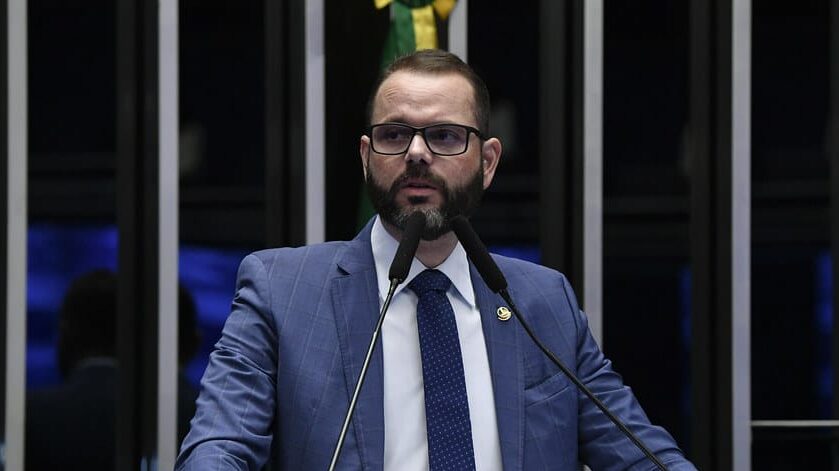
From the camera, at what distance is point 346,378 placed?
6.51ft

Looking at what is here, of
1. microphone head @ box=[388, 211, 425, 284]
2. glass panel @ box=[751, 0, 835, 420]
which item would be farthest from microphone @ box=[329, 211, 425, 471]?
glass panel @ box=[751, 0, 835, 420]

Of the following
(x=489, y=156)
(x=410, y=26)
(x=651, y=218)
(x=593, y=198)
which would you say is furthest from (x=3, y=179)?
(x=489, y=156)

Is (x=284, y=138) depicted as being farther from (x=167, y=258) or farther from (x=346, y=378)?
(x=346, y=378)

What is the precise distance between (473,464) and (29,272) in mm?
2563

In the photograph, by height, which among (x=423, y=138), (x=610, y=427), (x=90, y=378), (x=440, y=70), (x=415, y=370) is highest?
(x=440, y=70)

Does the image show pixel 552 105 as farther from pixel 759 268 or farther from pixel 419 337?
pixel 419 337

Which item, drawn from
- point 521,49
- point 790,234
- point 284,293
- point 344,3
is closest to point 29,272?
point 344,3

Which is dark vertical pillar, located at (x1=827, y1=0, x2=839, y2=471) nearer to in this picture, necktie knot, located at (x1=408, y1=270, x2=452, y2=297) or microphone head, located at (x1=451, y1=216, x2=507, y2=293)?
necktie knot, located at (x1=408, y1=270, x2=452, y2=297)

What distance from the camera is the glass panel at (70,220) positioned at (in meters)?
4.05

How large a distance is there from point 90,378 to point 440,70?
238 centimetres

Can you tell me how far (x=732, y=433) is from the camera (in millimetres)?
4051

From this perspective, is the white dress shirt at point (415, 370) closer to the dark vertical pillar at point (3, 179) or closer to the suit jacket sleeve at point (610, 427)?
the suit jacket sleeve at point (610, 427)

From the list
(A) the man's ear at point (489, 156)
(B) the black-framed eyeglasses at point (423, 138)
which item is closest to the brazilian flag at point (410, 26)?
(A) the man's ear at point (489, 156)

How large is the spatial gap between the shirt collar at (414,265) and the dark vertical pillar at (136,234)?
6.68ft
